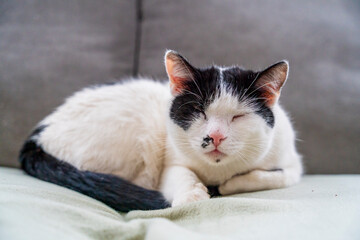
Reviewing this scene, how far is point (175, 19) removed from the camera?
2.00 metres

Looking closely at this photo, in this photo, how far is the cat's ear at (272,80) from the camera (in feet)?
3.81

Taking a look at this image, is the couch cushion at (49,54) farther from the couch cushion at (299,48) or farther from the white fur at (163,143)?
the white fur at (163,143)

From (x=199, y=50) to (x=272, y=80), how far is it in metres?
0.87

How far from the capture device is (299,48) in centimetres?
193

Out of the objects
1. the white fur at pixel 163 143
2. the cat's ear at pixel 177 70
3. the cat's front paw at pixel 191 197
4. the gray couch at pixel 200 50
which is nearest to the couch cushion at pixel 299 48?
the gray couch at pixel 200 50

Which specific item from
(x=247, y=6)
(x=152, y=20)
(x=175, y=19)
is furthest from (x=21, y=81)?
(x=247, y=6)

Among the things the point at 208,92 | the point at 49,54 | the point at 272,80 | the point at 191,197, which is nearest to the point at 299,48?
the point at 272,80

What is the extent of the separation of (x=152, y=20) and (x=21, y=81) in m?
0.90

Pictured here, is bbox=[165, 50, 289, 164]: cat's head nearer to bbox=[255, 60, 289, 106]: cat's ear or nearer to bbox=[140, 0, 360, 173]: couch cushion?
bbox=[255, 60, 289, 106]: cat's ear

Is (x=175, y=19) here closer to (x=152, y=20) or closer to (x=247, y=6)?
(x=152, y=20)

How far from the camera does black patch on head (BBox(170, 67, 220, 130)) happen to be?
1178mm

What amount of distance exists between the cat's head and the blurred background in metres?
0.75

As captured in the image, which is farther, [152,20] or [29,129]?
[152,20]

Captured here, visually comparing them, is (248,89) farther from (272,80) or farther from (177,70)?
(177,70)
